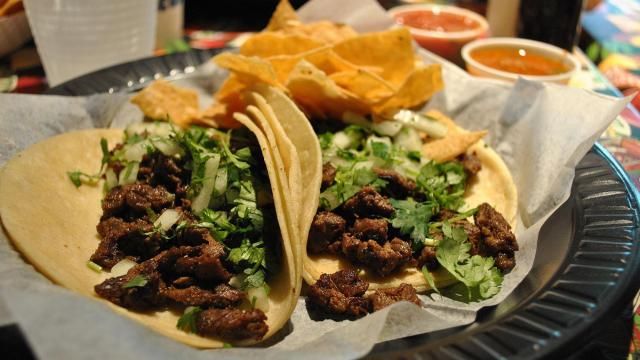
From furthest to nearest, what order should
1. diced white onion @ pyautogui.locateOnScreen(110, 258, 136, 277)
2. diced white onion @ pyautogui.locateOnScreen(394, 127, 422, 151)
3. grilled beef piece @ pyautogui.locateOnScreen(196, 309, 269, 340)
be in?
diced white onion @ pyautogui.locateOnScreen(394, 127, 422, 151), diced white onion @ pyautogui.locateOnScreen(110, 258, 136, 277), grilled beef piece @ pyautogui.locateOnScreen(196, 309, 269, 340)

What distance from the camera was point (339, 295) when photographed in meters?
1.67

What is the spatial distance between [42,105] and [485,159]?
1.81 metres

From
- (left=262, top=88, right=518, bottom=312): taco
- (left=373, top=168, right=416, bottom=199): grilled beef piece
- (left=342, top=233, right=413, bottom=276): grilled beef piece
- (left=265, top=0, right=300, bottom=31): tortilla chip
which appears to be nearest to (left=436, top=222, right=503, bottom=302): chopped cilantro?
(left=262, top=88, right=518, bottom=312): taco

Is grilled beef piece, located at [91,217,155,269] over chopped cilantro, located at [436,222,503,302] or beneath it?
beneath

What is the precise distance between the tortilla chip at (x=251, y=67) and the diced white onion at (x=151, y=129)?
35cm

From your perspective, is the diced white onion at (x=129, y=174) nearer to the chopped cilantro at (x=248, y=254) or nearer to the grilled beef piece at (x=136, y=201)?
the grilled beef piece at (x=136, y=201)

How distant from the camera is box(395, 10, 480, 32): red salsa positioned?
3.68 m

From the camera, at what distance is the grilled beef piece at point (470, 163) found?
7.43 feet

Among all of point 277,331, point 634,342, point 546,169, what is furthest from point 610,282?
point 277,331

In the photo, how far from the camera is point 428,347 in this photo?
1343 mm

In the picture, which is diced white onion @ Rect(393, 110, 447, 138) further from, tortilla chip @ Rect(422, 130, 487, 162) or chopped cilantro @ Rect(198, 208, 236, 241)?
chopped cilantro @ Rect(198, 208, 236, 241)

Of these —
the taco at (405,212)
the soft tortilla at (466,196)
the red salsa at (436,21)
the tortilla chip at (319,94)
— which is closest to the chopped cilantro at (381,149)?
the taco at (405,212)

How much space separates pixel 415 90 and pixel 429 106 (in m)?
0.30

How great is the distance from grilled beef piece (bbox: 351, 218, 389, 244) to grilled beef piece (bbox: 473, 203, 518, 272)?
334 mm
